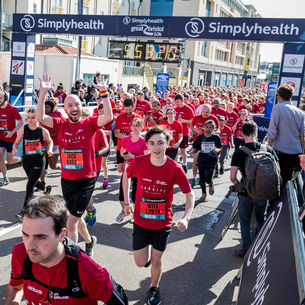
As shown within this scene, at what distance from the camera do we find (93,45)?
132ft

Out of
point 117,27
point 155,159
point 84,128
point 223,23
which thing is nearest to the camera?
point 155,159

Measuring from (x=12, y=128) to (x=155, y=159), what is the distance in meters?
4.94

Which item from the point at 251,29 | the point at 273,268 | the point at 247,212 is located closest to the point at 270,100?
the point at 251,29

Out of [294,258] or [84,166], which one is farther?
[84,166]

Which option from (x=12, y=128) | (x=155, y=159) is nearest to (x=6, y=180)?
(x=12, y=128)

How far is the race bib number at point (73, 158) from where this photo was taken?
437cm

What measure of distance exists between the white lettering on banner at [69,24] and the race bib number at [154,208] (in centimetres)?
887

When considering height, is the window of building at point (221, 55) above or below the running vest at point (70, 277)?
above

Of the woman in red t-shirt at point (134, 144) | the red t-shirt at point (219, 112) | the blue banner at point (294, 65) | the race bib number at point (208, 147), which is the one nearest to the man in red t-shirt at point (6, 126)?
the woman in red t-shirt at point (134, 144)

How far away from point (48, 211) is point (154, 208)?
1801mm

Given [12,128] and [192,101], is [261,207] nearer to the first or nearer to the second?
[12,128]

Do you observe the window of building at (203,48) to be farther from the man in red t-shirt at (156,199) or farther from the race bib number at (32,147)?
the man in red t-shirt at (156,199)

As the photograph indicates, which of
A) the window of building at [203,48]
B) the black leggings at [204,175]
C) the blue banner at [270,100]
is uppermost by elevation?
the window of building at [203,48]

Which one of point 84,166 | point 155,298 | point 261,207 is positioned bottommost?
point 155,298
